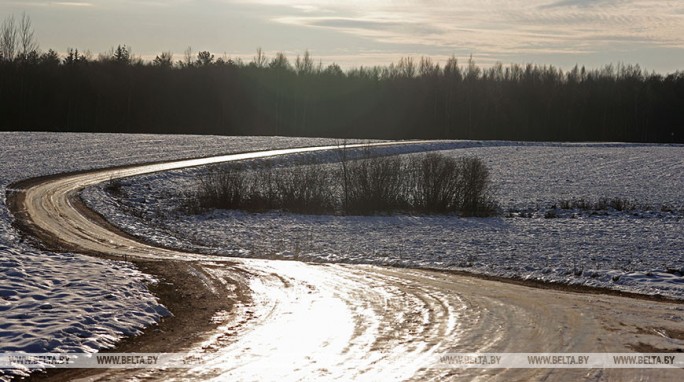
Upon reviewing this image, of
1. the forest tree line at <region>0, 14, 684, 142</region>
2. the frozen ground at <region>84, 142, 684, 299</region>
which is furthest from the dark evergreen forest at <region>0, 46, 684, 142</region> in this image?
the frozen ground at <region>84, 142, 684, 299</region>

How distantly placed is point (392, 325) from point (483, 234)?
15.7 meters

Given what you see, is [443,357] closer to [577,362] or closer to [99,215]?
[577,362]

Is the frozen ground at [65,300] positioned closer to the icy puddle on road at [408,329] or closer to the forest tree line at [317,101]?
the icy puddle on road at [408,329]

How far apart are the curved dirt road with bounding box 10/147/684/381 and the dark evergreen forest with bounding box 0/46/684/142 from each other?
289ft

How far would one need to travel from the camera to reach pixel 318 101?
130 metres

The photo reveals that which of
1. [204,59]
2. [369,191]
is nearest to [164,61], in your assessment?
[204,59]

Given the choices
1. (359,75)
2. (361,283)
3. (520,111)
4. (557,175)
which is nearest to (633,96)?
(520,111)

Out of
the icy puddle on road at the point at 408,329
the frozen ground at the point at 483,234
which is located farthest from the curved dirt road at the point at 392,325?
the frozen ground at the point at 483,234

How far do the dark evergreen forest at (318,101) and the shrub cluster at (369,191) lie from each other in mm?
68753

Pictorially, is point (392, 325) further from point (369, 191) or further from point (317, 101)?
point (317, 101)

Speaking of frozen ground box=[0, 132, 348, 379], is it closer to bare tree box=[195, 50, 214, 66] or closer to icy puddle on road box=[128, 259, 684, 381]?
icy puddle on road box=[128, 259, 684, 381]

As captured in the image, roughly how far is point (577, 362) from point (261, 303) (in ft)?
21.6

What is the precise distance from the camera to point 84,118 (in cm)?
10256

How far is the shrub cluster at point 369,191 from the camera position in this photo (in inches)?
1439
